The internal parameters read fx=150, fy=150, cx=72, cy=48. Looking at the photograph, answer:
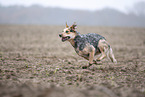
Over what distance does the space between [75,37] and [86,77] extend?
1557mm

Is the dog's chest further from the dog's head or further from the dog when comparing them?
the dog's head

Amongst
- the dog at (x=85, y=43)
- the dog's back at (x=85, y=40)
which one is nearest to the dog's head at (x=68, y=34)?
the dog at (x=85, y=43)

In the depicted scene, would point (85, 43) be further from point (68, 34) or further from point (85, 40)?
point (68, 34)

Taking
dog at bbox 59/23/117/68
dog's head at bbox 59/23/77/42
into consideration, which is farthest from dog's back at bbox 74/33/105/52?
dog's head at bbox 59/23/77/42

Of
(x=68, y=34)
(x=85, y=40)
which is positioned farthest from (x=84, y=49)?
(x=68, y=34)

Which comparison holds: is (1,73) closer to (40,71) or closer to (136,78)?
(40,71)

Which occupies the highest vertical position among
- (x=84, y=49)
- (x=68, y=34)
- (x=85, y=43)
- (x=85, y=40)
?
(x=68, y=34)

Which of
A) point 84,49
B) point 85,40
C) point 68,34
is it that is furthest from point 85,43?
point 68,34

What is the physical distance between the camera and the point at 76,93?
3.09 m

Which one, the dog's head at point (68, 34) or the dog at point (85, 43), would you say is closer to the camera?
the dog's head at point (68, 34)

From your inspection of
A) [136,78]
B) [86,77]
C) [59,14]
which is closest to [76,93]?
[86,77]

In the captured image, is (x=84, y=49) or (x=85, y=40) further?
(x=85, y=40)

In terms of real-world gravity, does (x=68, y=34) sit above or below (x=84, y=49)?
above

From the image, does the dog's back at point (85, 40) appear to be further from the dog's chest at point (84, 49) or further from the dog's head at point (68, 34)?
the dog's head at point (68, 34)
